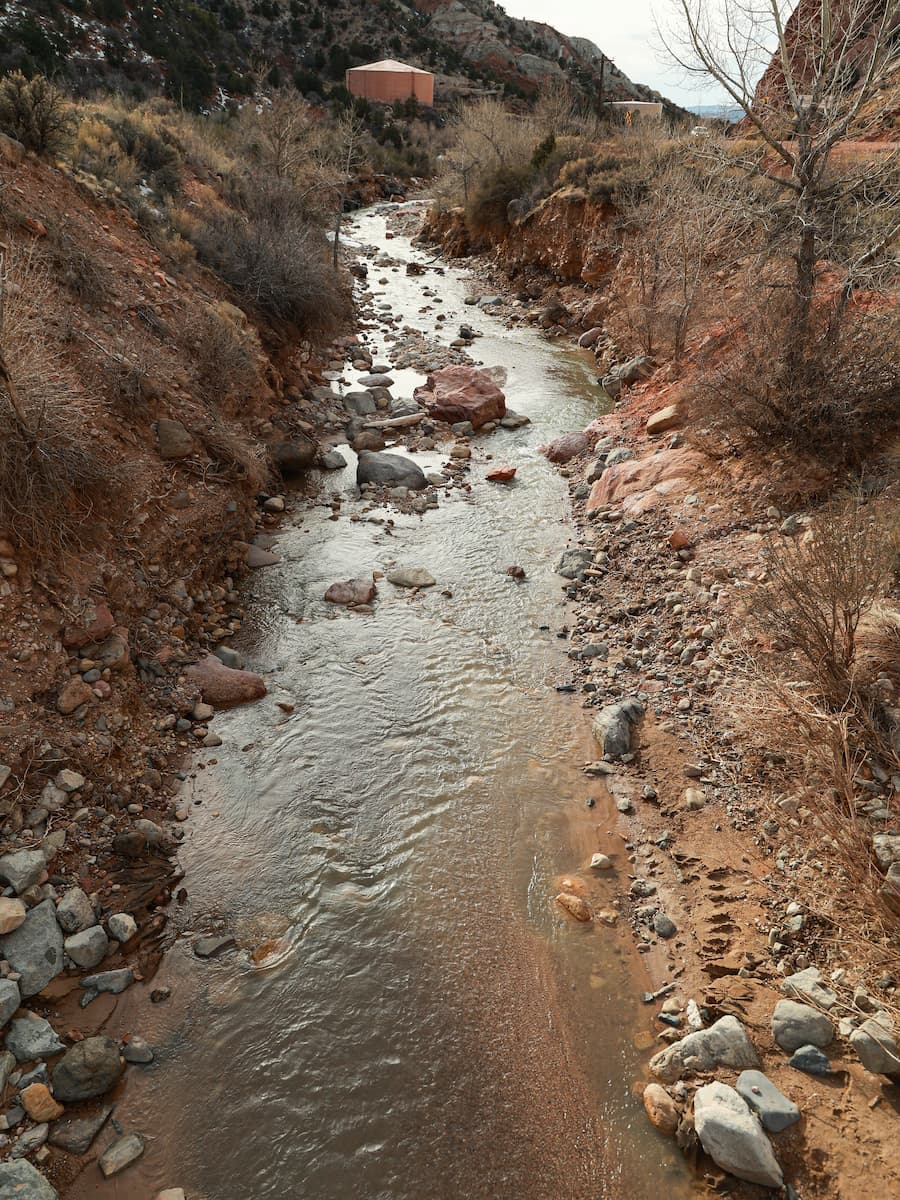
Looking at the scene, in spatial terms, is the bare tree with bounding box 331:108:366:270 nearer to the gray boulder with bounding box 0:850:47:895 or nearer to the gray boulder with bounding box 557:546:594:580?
the gray boulder with bounding box 557:546:594:580

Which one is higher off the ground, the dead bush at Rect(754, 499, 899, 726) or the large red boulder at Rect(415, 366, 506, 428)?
the dead bush at Rect(754, 499, 899, 726)

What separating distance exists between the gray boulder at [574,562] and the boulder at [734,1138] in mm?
4884

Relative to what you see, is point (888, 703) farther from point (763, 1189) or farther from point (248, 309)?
point (248, 309)

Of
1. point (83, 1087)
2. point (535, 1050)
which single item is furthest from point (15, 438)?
point (535, 1050)

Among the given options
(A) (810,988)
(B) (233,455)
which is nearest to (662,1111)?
(A) (810,988)

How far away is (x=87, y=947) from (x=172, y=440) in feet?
16.0

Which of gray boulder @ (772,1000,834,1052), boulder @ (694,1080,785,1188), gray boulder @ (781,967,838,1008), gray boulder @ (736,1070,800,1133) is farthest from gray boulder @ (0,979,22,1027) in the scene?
gray boulder @ (781,967,838,1008)

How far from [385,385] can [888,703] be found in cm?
973

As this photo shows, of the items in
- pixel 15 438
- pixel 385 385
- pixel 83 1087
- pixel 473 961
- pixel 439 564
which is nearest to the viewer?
pixel 83 1087

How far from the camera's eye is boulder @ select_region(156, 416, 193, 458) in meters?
7.18

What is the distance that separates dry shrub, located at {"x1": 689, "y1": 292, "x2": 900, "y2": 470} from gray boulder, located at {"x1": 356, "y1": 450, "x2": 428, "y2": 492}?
3.64 meters

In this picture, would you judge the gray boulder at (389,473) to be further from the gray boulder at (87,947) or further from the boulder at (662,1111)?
the boulder at (662,1111)

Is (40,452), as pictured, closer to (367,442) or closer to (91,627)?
(91,627)

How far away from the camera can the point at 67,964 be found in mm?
3756
